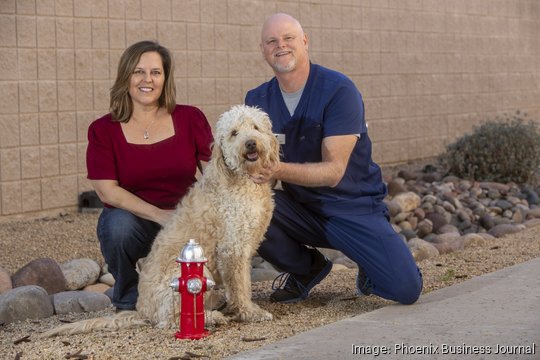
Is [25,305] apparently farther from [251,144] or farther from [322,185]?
[251,144]

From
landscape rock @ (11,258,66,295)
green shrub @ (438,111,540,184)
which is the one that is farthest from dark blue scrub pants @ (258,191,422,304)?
green shrub @ (438,111,540,184)

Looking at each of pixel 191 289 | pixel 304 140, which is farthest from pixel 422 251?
pixel 191 289

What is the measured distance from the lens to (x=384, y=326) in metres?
5.86

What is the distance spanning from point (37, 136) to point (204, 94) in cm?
241

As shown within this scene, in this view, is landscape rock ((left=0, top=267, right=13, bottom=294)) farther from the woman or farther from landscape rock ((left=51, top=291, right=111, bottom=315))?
the woman

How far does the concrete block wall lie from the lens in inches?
410

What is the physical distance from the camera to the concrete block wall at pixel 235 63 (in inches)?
410

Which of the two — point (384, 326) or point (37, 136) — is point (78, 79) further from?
point (384, 326)

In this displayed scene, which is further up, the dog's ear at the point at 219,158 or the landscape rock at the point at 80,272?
the dog's ear at the point at 219,158

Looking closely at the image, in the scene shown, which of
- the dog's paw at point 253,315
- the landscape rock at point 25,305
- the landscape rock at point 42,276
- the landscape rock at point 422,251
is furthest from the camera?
the landscape rock at point 422,251

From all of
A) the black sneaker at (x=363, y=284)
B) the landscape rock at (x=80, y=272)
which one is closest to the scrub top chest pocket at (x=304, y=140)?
the black sneaker at (x=363, y=284)

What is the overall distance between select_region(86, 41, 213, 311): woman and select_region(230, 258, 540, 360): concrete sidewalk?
1450 millimetres

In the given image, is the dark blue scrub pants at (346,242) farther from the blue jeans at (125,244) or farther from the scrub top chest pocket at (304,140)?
the blue jeans at (125,244)

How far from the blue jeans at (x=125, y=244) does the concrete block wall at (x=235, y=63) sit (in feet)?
12.6
